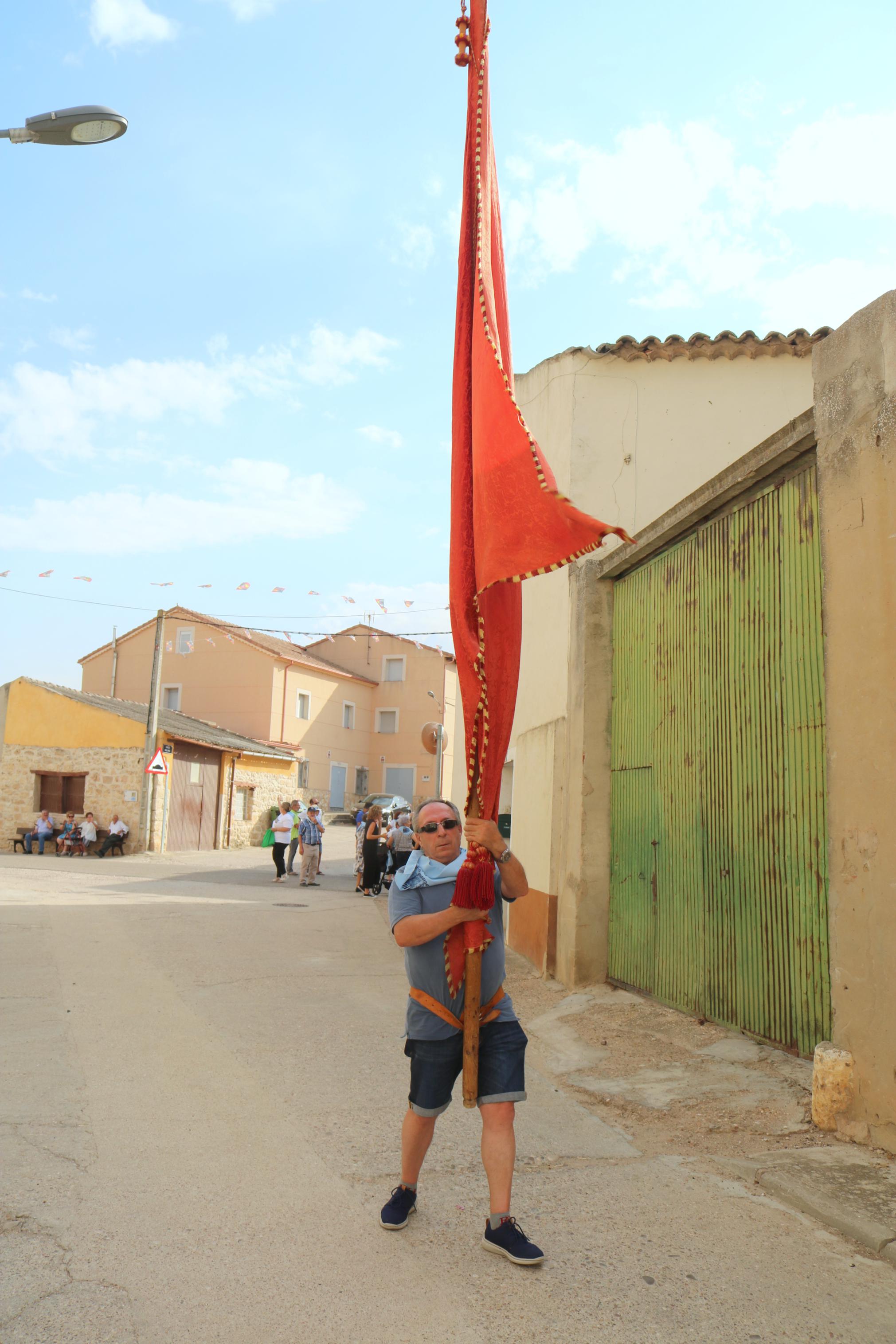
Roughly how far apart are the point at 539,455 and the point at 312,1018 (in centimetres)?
525

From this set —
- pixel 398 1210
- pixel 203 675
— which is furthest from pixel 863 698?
pixel 203 675

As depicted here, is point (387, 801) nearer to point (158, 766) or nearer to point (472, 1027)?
point (158, 766)

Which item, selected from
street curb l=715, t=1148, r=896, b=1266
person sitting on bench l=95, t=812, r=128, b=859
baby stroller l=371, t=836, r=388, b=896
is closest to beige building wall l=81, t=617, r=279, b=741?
person sitting on bench l=95, t=812, r=128, b=859

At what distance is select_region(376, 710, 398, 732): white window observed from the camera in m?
46.9

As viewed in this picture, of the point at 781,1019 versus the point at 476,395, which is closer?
the point at 476,395

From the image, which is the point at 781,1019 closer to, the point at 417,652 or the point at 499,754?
the point at 499,754

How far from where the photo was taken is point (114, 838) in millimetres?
26375

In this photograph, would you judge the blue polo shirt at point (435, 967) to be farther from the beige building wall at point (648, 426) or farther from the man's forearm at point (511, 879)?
the beige building wall at point (648, 426)

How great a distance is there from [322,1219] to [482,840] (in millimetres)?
1523

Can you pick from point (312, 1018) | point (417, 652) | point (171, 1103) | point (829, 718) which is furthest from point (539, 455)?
point (417, 652)

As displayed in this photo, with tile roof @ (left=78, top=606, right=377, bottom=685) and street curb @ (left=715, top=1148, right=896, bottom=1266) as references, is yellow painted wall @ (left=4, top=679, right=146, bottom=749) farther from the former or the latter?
street curb @ (left=715, top=1148, right=896, bottom=1266)

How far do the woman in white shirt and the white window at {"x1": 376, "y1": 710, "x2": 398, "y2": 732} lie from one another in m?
26.1

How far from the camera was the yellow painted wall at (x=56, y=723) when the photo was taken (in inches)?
1102

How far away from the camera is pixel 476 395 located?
3.81 meters
